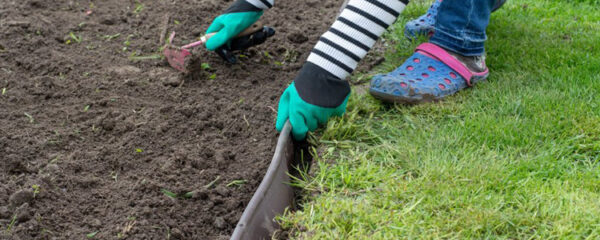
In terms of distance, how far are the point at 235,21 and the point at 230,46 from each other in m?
0.24

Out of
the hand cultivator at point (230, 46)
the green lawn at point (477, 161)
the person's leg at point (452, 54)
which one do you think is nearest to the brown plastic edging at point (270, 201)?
the green lawn at point (477, 161)

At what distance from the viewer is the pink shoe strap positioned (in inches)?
101

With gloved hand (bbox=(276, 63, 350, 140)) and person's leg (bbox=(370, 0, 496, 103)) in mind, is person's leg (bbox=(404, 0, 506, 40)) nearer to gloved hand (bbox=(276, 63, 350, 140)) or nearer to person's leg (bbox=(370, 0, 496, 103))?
person's leg (bbox=(370, 0, 496, 103))

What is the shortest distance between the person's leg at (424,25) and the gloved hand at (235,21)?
0.88 m

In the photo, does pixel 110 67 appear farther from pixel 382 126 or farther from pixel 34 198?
pixel 382 126

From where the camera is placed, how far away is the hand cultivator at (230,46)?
9.18ft

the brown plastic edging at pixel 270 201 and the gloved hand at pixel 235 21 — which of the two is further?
the gloved hand at pixel 235 21

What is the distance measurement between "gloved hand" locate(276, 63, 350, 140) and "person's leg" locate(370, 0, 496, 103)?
415 mm

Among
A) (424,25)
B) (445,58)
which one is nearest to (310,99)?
(445,58)

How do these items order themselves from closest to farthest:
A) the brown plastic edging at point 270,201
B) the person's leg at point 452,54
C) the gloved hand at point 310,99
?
the brown plastic edging at point 270,201 < the gloved hand at point 310,99 < the person's leg at point 452,54

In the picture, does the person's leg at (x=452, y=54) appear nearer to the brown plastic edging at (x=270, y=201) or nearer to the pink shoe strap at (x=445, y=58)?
the pink shoe strap at (x=445, y=58)

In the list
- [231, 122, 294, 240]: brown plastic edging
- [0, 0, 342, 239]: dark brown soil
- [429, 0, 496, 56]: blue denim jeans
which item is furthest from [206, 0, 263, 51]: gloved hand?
[429, 0, 496, 56]: blue denim jeans

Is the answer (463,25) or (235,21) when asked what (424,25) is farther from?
(235,21)

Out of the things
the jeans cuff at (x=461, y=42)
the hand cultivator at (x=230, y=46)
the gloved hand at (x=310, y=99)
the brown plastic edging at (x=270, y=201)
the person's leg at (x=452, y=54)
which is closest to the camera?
the brown plastic edging at (x=270, y=201)
